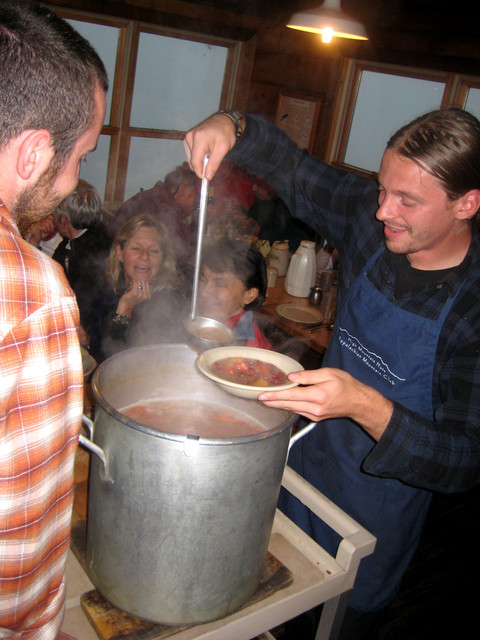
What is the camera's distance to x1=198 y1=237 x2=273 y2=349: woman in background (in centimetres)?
282

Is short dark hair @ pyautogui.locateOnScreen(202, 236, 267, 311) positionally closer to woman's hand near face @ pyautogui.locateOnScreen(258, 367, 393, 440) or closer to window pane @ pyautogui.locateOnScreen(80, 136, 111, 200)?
woman's hand near face @ pyautogui.locateOnScreen(258, 367, 393, 440)

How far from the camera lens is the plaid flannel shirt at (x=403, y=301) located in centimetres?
139

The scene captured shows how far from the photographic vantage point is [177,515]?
1.03 metres

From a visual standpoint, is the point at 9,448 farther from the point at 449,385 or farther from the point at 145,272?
the point at 145,272

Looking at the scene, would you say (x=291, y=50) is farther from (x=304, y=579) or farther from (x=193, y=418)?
(x=304, y=579)

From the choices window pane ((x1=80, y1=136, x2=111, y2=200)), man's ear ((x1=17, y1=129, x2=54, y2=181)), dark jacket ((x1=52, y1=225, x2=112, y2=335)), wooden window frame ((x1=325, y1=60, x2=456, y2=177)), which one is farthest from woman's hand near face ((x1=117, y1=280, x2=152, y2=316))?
wooden window frame ((x1=325, y1=60, x2=456, y2=177))

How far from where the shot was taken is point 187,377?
1565 mm

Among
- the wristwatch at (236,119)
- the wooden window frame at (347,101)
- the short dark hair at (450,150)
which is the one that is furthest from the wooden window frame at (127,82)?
the short dark hair at (450,150)

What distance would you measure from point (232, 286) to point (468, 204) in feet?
4.82

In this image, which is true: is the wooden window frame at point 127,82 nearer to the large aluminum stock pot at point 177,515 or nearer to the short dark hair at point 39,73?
the short dark hair at point 39,73

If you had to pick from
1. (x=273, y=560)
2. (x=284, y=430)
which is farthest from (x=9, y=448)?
(x=273, y=560)

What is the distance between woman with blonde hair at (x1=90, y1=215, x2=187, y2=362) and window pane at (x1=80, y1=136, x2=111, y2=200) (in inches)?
94.5

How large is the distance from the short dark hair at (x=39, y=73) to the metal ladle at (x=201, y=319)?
1.84 feet

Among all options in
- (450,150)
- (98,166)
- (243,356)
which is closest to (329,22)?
(450,150)
